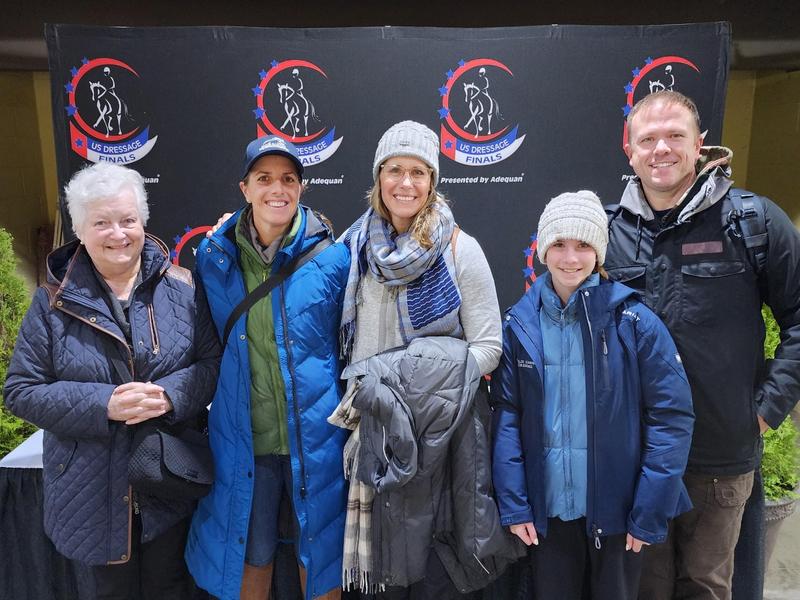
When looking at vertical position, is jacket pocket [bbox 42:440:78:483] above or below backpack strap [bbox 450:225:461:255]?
below

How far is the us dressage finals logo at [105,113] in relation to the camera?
3314 millimetres

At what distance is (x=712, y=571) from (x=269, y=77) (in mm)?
3176

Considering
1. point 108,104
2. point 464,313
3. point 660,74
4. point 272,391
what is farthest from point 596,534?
point 108,104

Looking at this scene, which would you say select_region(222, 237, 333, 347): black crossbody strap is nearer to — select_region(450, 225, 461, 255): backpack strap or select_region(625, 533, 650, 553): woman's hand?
select_region(450, 225, 461, 255): backpack strap

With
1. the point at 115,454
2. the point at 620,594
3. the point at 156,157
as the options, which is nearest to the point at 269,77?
the point at 156,157

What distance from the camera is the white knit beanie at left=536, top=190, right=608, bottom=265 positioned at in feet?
5.17

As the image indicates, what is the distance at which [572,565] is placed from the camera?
1.65 m

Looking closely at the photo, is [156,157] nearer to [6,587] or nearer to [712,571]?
[6,587]

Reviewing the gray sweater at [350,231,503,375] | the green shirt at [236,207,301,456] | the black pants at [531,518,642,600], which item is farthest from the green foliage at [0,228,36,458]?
the black pants at [531,518,642,600]

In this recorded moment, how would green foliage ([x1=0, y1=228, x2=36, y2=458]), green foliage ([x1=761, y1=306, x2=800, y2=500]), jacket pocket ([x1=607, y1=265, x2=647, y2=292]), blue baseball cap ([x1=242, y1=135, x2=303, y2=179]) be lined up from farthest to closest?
green foliage ([x1=0, y1=228, x2=36, y2=458]) → green foliage ([x1=761, y1=306, x2=800, y2=500]) → jacket pocket ([x1=607, y1=265, x2=647, y2=292]) → blue baseball cap ([x1=242, y1=135, x2=303, y2=179])

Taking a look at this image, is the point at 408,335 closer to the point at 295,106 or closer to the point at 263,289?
the point at 263,289

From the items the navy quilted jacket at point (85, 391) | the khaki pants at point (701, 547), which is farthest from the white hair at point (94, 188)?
the khaki pants at point (701, 547)

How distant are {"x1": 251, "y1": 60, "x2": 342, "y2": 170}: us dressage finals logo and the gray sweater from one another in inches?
76.1

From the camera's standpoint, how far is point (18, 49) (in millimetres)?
3727
